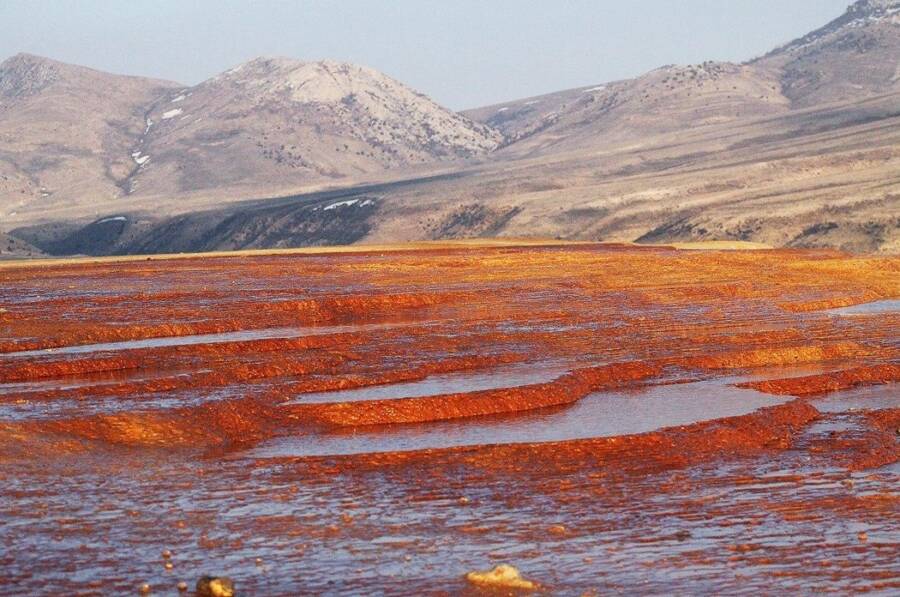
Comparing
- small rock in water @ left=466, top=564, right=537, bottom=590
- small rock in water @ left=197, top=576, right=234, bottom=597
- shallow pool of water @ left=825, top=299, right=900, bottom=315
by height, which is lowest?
shallow pool of water @ left=825, top=299, right=900, bottom=315

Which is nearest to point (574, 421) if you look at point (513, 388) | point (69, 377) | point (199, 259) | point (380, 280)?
point (513, 388)

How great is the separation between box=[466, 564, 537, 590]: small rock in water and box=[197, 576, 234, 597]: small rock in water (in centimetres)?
220

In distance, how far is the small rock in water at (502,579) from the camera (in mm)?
12273

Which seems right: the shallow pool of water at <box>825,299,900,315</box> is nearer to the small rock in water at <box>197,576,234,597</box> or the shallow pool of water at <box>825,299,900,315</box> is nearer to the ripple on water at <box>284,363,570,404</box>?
the ripple on water at <box>284,363,570,404</box>

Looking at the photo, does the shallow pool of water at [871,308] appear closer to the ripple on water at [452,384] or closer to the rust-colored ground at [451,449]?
the rust-colored ground at [451,449]

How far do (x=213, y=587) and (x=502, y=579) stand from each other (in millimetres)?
2565

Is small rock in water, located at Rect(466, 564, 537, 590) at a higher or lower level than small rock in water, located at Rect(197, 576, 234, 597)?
lower

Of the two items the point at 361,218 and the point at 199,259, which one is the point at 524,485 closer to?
the point at 199,259

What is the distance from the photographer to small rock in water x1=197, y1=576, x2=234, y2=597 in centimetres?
1182

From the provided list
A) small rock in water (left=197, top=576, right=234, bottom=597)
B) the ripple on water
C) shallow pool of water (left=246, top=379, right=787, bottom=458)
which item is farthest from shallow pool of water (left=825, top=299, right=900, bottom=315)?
small rock in water (left=197, top=576, right=234, bottom=597)

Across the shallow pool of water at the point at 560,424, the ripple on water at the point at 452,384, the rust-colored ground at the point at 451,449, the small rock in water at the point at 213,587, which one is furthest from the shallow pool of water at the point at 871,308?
the small rock in water at the point at 213,587

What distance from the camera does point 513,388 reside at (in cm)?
2420

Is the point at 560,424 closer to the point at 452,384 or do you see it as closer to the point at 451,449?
the point at 451,449

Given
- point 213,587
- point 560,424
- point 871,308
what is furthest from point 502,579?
point 871,308
